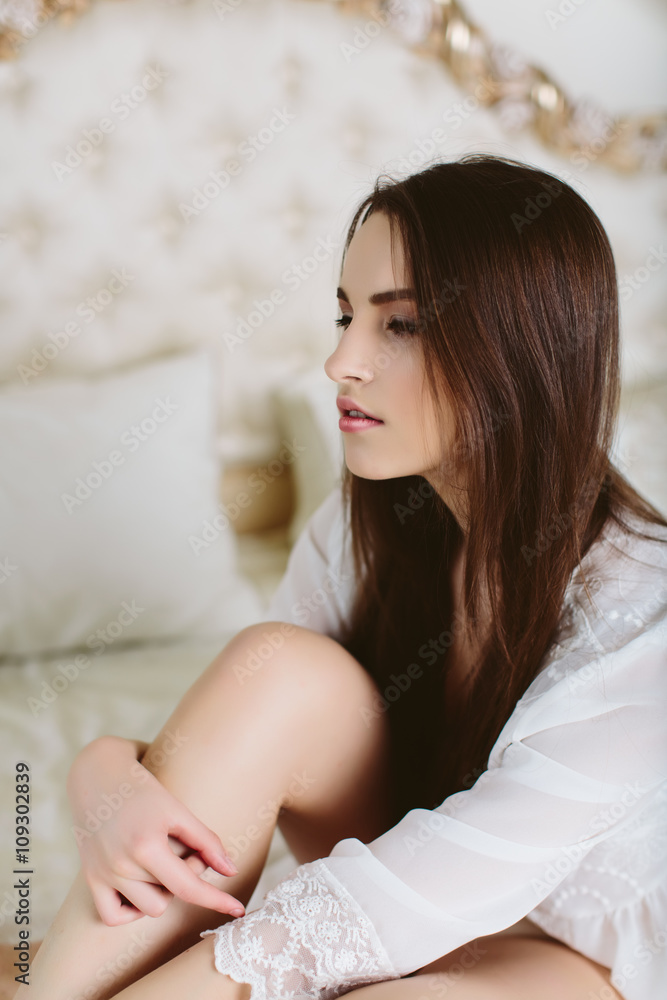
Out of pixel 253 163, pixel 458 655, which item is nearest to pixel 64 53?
pixel 253 163

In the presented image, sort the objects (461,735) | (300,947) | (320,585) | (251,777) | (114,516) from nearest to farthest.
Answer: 1. (300,947)
2. (251,777)
3. (461,735)
4. (320,585)
5. (114,516)

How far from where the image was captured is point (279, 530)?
1637mm

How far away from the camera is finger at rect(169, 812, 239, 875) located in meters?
0.68

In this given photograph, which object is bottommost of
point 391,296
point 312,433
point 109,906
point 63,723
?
point 63,723

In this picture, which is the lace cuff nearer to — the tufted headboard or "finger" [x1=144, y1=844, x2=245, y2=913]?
"finger" [x1=144, y1=844, x2=245, y2=913]

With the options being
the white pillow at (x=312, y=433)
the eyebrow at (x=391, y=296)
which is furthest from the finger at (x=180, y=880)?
the white pillow at (x=312, y=433)

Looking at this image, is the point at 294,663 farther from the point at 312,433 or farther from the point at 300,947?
the point at 312,433

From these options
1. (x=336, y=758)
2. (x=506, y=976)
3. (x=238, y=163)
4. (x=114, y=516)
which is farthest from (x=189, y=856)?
(x=238, y=163)

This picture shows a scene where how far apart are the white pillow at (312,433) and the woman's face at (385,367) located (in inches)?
22.9

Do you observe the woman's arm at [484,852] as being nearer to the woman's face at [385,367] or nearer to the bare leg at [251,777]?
the bare leg at [251,777]

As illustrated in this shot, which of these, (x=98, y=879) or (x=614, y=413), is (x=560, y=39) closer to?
(x=614, y=413)

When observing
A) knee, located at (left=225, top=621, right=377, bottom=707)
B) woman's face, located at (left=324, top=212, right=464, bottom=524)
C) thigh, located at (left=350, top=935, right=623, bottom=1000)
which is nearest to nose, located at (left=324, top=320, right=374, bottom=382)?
woman's face, located at (left=324, top=212, right=464, bottom=524)

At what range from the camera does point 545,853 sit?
642mm

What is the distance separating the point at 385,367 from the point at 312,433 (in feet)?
2.23
